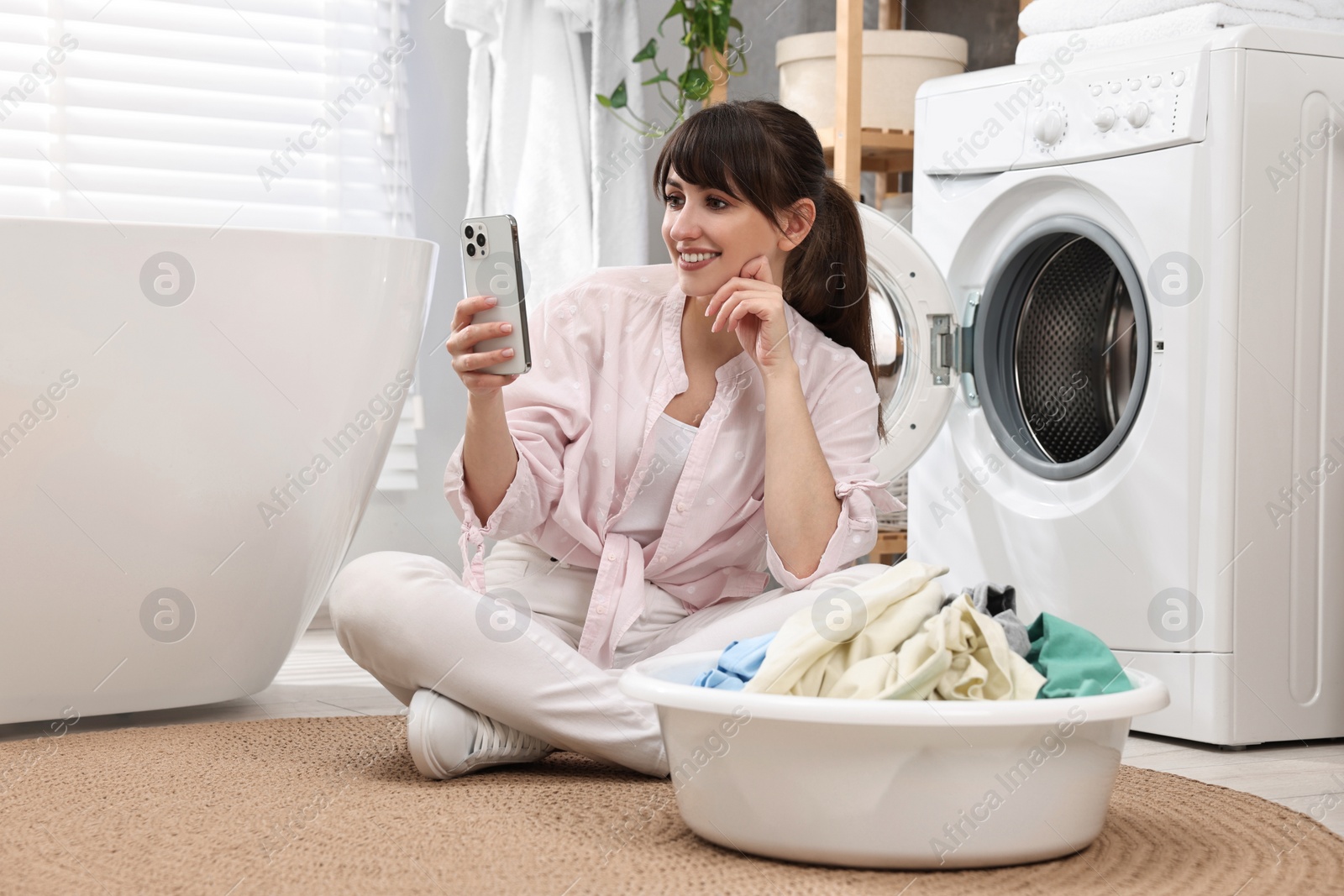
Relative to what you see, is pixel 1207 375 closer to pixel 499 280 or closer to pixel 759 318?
pixel 759 318

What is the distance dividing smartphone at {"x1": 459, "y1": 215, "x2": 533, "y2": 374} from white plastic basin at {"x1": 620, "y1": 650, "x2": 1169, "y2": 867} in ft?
1.22

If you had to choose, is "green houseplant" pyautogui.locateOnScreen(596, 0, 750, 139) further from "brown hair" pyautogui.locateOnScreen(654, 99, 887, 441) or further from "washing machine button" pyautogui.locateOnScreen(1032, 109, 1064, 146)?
"brown hair" pyautogui.locateOnScreen(654, 99, 887, 441)

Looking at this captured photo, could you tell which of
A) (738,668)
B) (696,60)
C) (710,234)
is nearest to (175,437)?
(710,234)

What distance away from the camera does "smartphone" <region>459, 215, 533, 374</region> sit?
1208mm

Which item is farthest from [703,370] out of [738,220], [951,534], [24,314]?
[24,314]

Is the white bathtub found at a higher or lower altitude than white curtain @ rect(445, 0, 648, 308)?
lower

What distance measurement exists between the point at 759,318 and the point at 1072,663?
0.50 m

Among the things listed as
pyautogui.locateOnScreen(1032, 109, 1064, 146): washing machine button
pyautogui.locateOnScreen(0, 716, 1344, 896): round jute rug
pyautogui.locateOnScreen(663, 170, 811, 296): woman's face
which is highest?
pyautogui.locateOnScreen(1032, 109, 1064, 146): washing machine button

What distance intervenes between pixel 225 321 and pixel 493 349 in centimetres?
49

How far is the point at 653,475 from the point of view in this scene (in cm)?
140

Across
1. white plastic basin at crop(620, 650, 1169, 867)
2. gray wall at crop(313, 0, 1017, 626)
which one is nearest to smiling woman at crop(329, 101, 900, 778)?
white plastic basin at crop(620, 650, 1169, 867)

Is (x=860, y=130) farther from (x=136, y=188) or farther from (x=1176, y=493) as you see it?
(x=136, y=188)

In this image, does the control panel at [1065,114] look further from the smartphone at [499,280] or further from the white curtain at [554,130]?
the smartphone at [499,280]

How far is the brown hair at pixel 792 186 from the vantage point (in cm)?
134
